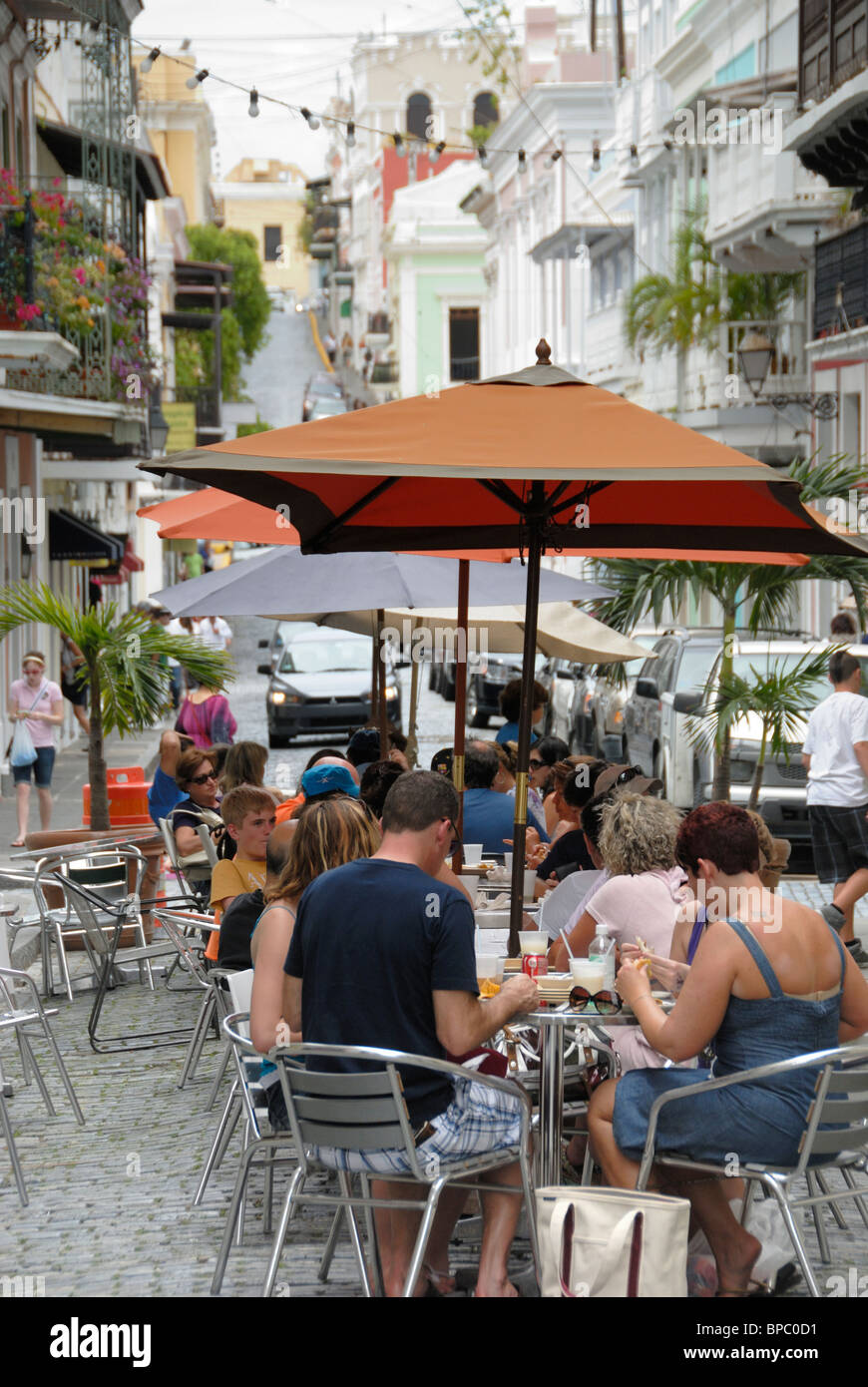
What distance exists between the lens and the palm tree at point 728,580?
1154 cm

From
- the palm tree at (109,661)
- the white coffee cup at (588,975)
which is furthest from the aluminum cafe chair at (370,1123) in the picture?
the palm tree at (109,661)

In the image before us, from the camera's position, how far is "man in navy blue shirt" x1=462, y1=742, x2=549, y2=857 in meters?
9.20

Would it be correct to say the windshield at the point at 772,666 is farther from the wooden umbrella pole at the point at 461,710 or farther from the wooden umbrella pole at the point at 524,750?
→ the wooden umbrella pole at the point at 524,750

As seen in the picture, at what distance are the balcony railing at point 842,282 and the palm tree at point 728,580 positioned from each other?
30.2 feet

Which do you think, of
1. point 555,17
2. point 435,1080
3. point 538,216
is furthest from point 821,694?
point 555,17

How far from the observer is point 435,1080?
503 cm

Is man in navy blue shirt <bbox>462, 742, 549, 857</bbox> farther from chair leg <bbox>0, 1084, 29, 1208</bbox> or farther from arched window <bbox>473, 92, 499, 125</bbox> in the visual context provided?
arched window <bbox>473, 92, 499, 125</bbox>

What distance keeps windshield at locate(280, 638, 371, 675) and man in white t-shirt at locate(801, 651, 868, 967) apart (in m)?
14.3

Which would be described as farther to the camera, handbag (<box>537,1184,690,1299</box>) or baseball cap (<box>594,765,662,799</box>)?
baseball cap (<box>594,765,662,799</box>)

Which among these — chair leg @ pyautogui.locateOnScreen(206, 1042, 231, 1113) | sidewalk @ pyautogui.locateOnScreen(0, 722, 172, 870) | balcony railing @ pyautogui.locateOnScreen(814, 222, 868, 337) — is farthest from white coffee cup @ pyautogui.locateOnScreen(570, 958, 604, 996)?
balcony railing @ pyautogui.locateOnScreen(814, 222, 868, 337)

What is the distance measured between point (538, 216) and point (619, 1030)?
4712cm

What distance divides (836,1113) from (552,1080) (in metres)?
0.88

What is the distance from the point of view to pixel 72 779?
21531 millimetres

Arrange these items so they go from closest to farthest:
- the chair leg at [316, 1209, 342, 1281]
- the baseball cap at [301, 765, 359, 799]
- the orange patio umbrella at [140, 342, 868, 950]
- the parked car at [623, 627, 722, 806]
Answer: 1. the orange patio umbrella at [140, 342, 868, 950]
2. the chair leg at [316, 1209, 342, 1281]
3. the baseball cap at [301, 765, 359, 799]
4. the parked car at [623, 627, 722, 806]
